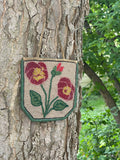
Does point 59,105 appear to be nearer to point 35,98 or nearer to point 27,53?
point 35,98

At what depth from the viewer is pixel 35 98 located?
3.66 ft

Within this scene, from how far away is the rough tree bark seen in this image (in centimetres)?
110

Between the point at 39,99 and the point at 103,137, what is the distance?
2480 mm

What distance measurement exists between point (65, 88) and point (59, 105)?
8cm

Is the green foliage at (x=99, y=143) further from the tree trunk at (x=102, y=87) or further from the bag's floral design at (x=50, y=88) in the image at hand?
the bag's floral design at (x=50, y=88)

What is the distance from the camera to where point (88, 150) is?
3480 millimetres

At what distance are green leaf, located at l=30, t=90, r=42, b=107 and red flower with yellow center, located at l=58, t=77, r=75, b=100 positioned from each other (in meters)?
0.10

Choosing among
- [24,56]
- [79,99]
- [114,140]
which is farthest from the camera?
[114,140]

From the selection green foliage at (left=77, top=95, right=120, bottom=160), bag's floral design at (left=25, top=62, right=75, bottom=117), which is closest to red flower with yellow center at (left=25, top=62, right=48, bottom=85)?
bag's floral design at (left=25, top=62, right=75, bottom=117)

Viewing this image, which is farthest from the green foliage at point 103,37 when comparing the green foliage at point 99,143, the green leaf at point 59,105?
the green leaf at point 59,105

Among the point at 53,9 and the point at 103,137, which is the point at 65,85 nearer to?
the point at 53,9

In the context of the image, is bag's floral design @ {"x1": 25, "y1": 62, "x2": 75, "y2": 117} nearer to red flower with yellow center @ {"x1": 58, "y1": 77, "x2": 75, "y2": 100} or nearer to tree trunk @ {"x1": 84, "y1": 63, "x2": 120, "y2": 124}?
red flower with yellow center @ {"x1": 58, "y1": 77, "x2": 75, "y2": 100}

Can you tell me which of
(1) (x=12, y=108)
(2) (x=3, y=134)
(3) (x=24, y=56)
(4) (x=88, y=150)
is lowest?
(4) (x=88, y=150)

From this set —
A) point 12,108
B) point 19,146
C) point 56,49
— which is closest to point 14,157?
point 19,146
